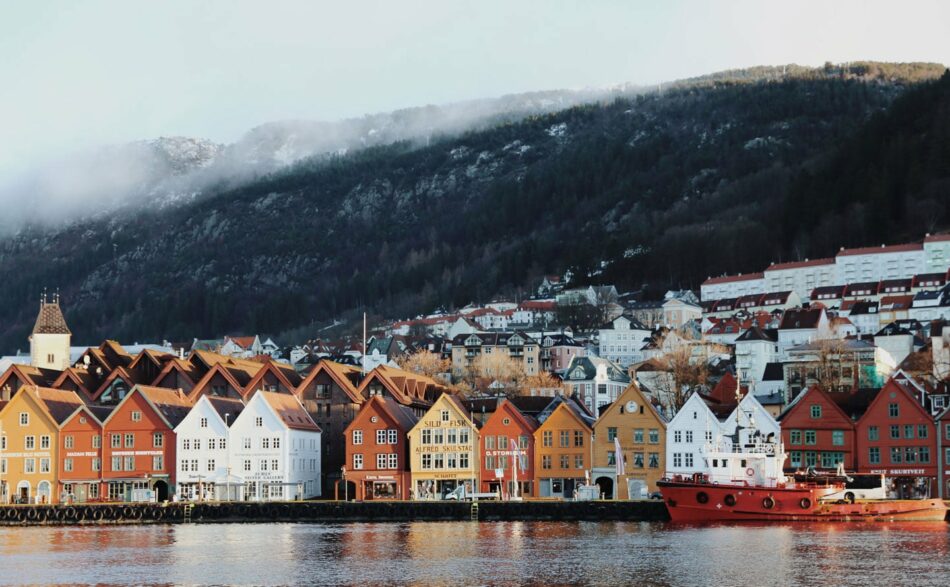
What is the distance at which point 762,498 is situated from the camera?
90625mm

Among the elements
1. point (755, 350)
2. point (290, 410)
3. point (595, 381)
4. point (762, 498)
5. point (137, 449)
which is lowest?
point (762, 498)

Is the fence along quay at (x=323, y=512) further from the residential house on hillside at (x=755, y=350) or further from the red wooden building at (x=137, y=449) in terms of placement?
the residential house on hillside at (x=755, y=350)

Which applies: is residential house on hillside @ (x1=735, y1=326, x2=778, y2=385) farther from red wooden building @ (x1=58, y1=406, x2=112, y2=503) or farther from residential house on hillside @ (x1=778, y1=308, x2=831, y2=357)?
red wooden building @ (x1=58, y1=406, x2=112, y2=503)

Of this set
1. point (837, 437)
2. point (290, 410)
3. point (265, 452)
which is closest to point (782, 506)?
point (837, 437)

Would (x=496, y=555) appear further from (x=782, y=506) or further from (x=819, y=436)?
(x=819, y=436)

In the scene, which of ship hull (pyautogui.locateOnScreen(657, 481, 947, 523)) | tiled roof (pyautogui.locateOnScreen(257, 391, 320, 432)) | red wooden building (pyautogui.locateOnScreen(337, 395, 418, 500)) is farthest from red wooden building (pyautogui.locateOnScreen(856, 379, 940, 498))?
tiled roof (pyautogui.locateOnScreen(257, 391, 320, 432))

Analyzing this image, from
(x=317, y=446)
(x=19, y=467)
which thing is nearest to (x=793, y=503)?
(x=317, y=446)

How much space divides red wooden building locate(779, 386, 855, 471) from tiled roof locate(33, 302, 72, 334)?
84228 mm

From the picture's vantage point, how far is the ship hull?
296ft

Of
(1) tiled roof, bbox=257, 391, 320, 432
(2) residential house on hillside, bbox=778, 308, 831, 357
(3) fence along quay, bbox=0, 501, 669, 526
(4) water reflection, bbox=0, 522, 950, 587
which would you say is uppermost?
(2) residential house on hillside, bbox=778, 308, 831, 357

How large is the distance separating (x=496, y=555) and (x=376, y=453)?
41.3 metres

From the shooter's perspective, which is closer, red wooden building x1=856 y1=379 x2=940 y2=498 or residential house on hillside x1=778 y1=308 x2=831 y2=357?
red wooden building x1=856 y1=379 x2=940 y2=498

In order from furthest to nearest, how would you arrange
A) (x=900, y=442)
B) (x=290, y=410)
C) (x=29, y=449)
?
(x=290, y=410) → (x=29, y=449) → (x=900, y=442)

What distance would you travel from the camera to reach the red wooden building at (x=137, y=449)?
112 meters
